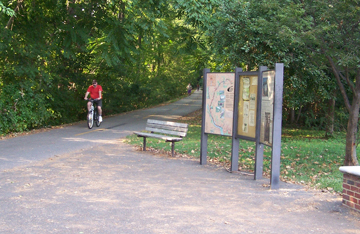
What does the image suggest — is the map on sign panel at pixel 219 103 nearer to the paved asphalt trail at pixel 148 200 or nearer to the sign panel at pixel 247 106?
the sign panel at pixel 247 106

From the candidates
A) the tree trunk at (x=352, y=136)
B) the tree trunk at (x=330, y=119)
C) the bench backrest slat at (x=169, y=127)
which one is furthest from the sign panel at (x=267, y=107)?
the tree trunk at (x=330, y=119)

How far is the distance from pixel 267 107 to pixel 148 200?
2803mm

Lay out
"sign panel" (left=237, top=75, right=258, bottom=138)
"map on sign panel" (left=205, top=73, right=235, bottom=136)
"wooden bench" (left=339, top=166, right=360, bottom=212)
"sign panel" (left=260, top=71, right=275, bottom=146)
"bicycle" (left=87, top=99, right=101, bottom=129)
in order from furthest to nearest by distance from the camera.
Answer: "bicycle" (left=87, top=99, right=101, bottom=129), "map on sign panel" (left=205, top=73, right=235, bottom=136), "sign panel" (left=237, top=75, right=258, bottom=138), "sign panel" (left=260, top=71, right=275, bottom=146), "wooden bench" (left=339, top=166, right=360, bottom=212)

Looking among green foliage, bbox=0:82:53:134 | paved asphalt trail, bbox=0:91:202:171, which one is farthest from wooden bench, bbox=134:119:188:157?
green foliage, bbox=0:82:53:134

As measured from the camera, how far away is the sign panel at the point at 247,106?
7.92 meters

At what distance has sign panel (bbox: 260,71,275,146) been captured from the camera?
7.24 metres

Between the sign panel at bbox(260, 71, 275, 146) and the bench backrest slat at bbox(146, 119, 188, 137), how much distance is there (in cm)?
309

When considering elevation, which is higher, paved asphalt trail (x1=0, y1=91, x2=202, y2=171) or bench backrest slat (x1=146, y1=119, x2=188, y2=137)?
bench backrest slat (x1=146, y1=119, x2=188, y2=137)

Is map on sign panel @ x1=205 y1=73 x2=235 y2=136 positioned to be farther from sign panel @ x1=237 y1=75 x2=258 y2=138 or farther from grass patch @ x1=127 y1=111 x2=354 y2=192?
grass patch @ x1=127 y1=111 x2=354 y2=192

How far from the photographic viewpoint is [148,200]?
6.16 metres

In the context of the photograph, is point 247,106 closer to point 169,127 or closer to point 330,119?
point 169,127

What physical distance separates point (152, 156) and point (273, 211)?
4.95 metres

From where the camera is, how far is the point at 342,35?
9023 millimetres

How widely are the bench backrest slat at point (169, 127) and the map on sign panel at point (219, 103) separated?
54.3 inches
